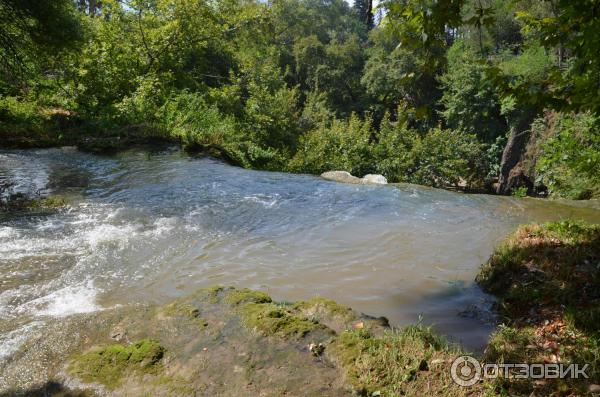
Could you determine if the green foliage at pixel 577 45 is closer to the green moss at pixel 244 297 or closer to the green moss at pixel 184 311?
the green moss at pixel 244 297

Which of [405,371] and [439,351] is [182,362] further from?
[439,351]

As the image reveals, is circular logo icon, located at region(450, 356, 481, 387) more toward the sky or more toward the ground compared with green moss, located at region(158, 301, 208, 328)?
more toward the ground

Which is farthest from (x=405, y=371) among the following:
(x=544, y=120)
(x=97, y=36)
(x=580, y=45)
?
(x=544, y=120)

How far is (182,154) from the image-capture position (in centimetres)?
1196

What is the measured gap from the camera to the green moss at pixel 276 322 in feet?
10.2

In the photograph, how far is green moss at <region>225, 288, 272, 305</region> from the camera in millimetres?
3607

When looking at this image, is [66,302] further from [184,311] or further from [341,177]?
[341,177]

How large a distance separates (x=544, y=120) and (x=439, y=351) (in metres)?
19.2

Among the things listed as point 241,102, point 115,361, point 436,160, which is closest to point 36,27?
point 241,102

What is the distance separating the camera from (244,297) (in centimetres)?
365

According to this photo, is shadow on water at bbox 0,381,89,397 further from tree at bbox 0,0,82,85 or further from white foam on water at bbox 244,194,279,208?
tree at bbox 0,0,82,85

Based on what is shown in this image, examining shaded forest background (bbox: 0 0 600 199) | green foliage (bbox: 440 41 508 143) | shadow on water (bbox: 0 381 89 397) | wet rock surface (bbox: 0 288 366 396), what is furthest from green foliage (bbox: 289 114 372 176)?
shadow on water (bbox: 0 381 89 397)

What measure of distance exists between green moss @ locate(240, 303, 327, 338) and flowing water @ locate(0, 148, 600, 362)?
1085mm

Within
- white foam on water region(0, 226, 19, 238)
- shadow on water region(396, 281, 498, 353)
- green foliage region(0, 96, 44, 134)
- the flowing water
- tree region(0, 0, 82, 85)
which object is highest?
tree region(0, 0, 82, 85)
